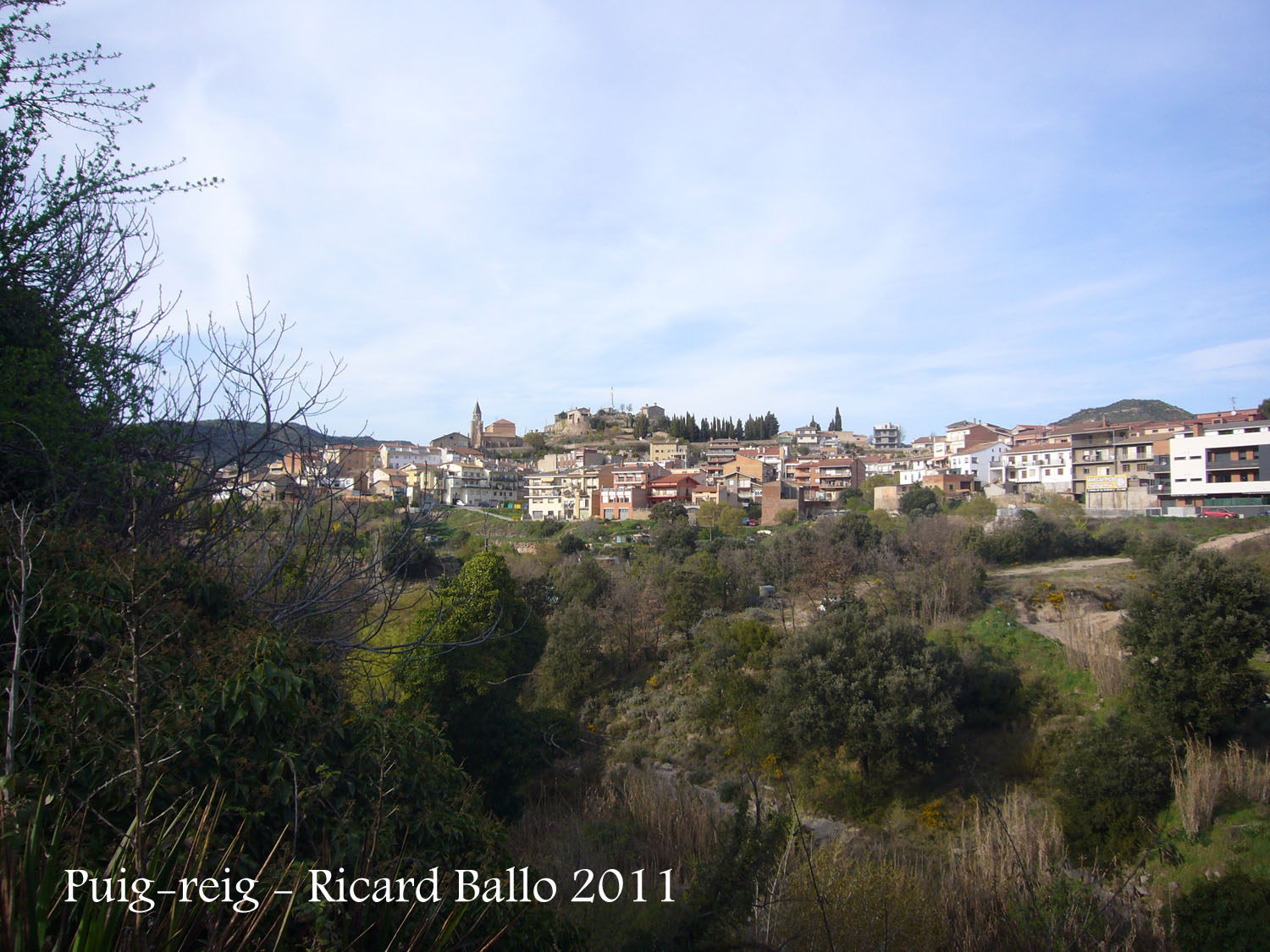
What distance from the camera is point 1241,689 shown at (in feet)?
31.2

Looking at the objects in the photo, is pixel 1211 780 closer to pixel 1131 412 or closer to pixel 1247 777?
pixel 1247 777

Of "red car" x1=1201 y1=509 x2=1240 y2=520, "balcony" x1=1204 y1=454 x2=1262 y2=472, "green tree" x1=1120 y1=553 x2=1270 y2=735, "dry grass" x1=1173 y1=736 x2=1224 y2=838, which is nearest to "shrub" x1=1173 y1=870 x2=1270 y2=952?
"dry grass" x1=1173 y1=736 x2=1224 y2=838

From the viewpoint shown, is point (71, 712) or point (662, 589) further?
point (662, 589)

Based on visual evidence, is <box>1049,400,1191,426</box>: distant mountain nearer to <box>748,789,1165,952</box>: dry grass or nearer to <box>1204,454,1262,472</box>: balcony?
<box>1204,454,1262,472</box>: balcony

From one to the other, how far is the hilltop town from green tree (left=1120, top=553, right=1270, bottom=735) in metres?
14.5

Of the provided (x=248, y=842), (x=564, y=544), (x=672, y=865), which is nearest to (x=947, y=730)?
(x=672, y=865)

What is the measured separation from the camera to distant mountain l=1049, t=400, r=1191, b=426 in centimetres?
5869

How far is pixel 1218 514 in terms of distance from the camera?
23.7 m

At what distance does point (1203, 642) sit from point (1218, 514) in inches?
713

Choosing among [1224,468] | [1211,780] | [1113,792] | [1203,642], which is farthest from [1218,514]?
[1113,792]

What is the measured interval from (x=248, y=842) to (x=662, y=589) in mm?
15566

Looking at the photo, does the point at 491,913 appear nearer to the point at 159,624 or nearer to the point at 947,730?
the point at 159,624

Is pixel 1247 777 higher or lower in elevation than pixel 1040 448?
lower

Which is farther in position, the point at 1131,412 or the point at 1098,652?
the point at 1131,412
